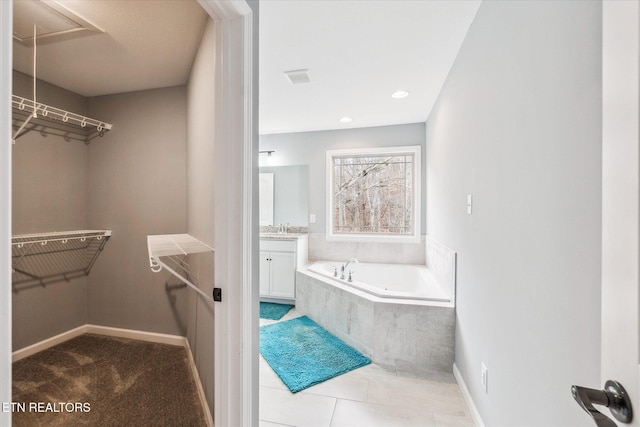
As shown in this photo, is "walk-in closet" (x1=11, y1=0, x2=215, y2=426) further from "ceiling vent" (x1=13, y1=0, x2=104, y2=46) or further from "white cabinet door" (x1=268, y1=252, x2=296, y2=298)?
"white cabinet door" (x1=268, y1=252, x2=296, y2=298)

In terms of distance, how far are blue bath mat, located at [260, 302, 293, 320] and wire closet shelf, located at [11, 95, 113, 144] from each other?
2.55 meters

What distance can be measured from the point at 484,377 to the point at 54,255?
3485 millimetres

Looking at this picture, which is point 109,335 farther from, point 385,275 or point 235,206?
point 385,275

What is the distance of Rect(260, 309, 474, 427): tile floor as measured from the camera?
171cm

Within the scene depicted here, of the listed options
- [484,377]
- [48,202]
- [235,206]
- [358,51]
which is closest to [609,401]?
[235,206]

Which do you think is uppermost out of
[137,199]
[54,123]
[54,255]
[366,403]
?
[54,123]

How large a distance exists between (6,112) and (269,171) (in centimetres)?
384

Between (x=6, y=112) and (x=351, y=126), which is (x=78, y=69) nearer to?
(x=6, y=112)

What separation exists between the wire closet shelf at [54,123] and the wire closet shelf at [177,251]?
1.24m

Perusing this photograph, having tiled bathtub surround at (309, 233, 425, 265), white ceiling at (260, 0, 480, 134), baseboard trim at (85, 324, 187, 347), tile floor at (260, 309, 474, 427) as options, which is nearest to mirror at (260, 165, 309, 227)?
tiled bathtub surround at (309, 233, 425, 265)

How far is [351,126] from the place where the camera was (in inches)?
151

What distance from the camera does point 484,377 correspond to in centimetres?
153

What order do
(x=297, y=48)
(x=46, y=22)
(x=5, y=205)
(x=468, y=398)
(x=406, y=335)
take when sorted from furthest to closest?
(x=406, y=335) → (x=297, y=48) → (x=468, y=398) → (x=46, y=22) → (x=5, y=205)

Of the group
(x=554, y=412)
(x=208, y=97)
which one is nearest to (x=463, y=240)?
(x=554, y=412)
